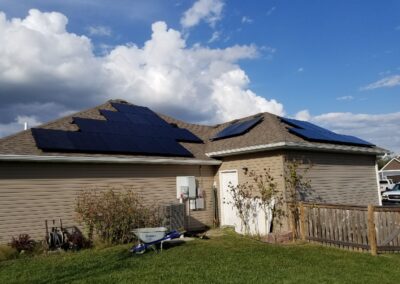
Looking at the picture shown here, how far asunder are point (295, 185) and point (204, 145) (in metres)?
4.98

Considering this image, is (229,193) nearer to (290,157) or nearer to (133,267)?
(290,157)

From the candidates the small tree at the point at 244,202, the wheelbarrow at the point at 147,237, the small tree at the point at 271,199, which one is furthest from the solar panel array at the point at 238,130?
the wheelbarrow at the point at 147,237

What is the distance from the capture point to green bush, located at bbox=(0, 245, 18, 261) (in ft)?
31.0

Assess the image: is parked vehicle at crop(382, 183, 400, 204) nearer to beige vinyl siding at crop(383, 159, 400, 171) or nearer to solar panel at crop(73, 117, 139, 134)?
solar panel at crop(73, 117, 139, 134)

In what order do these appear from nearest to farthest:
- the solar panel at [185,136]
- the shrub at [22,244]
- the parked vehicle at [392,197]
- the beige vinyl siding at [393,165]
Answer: the shrub at [22,244] → the solar panel at [185,136] → the parked vehicle at [392,197] → the beige vinyl siding at [393,165]

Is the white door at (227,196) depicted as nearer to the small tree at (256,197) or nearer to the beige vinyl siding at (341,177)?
the small tree at (256,197)

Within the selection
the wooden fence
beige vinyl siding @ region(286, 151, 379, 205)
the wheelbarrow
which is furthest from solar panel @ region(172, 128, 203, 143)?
the wooden fence

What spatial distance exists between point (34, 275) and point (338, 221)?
25.0 ft

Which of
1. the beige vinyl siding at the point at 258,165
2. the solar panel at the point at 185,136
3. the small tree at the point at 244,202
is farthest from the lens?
the solar panel at the point at 185,136

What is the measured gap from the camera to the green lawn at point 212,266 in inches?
281

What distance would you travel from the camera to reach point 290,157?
12539mm

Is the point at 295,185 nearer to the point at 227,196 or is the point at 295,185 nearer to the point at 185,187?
the point at 227,196

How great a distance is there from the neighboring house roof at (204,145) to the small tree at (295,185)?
2.26ft

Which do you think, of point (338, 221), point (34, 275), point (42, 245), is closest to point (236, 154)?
point (338, 221)
